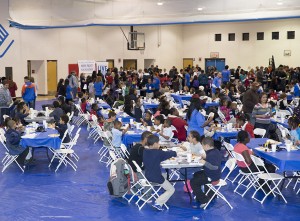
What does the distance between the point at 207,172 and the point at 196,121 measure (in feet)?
9.29

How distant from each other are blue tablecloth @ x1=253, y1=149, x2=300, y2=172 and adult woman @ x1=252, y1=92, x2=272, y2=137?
3012mm

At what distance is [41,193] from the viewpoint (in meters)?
9.27

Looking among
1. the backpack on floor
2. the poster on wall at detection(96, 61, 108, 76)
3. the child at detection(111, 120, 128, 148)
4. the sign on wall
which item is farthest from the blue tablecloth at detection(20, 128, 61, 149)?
the poster on wall at detection(96, 61, 108, 76)

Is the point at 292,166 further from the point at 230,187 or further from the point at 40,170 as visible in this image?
the point at 40,170

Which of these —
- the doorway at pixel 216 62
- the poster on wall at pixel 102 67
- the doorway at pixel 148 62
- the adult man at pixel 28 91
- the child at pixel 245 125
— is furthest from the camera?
the doorway at pixel 216 62

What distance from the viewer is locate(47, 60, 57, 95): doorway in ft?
92.8

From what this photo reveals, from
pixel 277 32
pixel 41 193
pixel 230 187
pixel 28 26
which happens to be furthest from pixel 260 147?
pixel 277 32

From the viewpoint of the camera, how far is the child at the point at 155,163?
7930mm

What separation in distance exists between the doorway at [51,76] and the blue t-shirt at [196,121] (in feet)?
61.4

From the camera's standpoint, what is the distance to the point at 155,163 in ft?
26.2

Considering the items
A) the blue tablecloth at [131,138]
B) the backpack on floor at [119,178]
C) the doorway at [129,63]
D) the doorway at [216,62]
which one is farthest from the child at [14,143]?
the doorway at [216,62]

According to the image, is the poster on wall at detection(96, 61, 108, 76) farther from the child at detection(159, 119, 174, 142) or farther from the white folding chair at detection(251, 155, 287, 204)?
the white folding chair at detection(251, 155, 287, 204)

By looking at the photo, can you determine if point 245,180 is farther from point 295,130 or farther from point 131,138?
point 131,138

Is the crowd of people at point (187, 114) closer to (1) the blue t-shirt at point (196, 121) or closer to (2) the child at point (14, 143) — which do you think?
(1) the blue t-shirt at point (196, 121)
